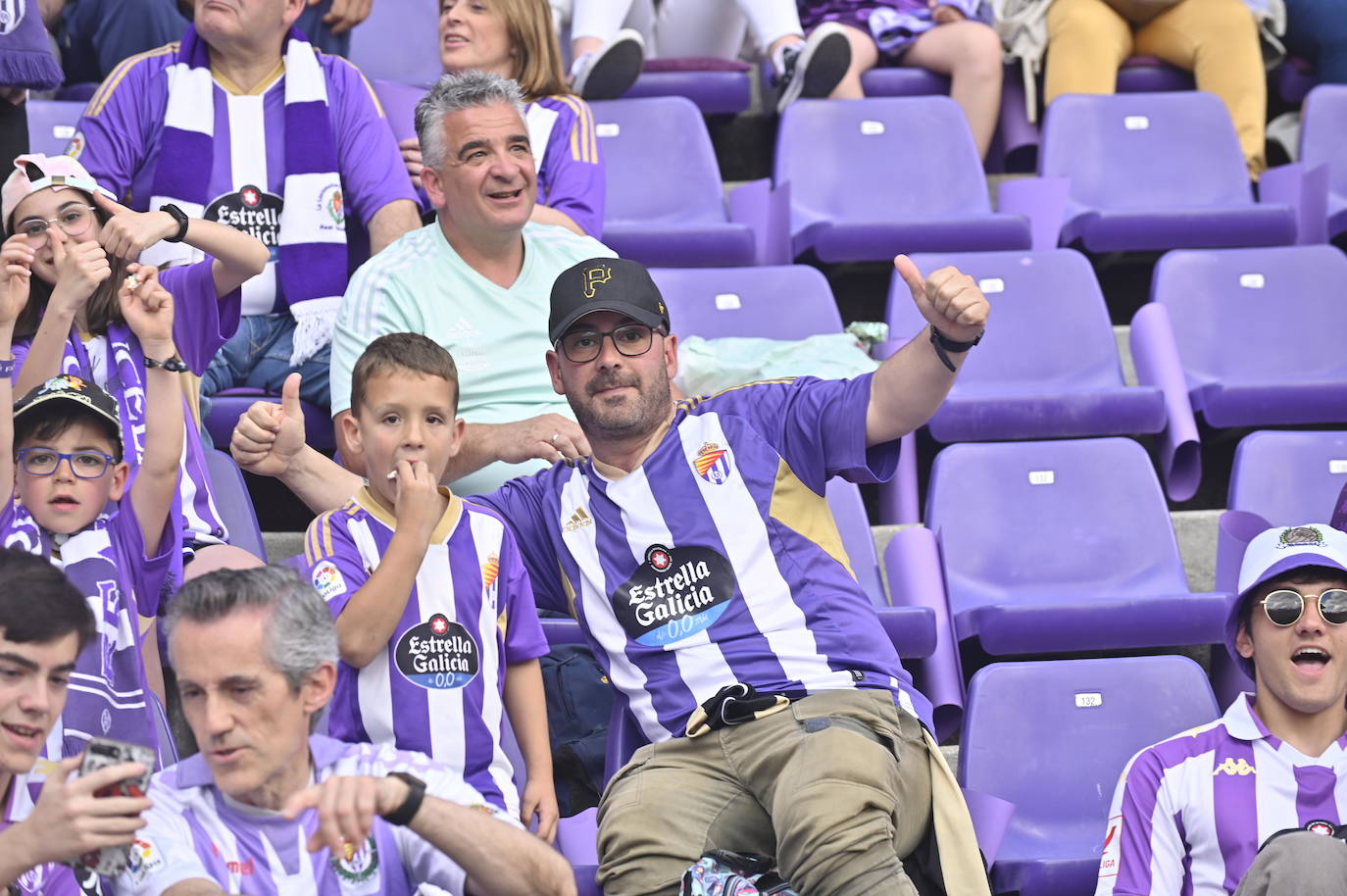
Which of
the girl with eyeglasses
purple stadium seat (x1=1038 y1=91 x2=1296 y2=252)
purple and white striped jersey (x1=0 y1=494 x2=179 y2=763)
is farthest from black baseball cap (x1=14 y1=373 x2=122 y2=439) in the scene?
purple stadium seat (x1=1038 y1=91 x2=1296 y2=252)

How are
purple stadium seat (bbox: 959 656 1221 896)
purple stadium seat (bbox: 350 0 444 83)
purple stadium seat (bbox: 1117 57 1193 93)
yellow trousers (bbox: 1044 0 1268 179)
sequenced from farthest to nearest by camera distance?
1. purple stadium seat (bbox: 1117 57 1193 93)
2. yellow trousers (bbox: 1044 0 1268 179)
3. purple stadium seat (bbox: 350 0 444 83)
4. purple stadium seat (bbox: 959 656 1221 896)

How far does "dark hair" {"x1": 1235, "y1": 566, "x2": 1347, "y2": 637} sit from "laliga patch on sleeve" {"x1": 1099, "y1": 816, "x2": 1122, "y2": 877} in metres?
0.43

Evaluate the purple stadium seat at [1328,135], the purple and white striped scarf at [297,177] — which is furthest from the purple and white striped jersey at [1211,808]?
the purple stadium seat at [1328,135]

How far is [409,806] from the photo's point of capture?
6.08 feet

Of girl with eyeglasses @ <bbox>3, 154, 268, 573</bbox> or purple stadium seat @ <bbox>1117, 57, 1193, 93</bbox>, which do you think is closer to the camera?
girl with eyeglasses @ <bbox>3, 154, 268, 573</bbox>

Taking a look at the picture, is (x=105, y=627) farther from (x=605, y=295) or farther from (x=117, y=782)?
(x=605, y=295)

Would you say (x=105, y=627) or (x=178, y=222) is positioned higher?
(x=178, y=222)

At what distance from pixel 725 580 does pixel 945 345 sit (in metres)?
0.51

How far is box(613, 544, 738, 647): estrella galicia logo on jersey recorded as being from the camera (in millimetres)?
2703

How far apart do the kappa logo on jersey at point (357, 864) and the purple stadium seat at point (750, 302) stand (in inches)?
80.3

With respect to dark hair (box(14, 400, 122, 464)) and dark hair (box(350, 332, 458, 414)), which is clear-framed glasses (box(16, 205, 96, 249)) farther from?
dark hair (box(350, 332, 458, 414))

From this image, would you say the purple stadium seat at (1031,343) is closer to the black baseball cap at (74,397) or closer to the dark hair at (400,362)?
the dark hair at (400,362)

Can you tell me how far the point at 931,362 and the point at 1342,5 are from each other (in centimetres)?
310

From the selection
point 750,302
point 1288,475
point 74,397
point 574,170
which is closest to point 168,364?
point 74,397
